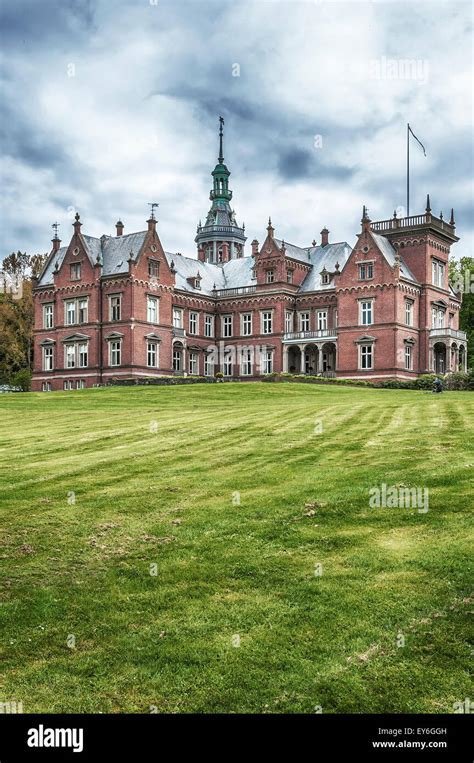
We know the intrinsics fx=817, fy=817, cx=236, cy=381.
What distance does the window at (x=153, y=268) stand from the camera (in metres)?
70.2

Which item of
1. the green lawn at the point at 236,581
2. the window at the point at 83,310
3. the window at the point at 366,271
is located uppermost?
the window at the point at 366,271

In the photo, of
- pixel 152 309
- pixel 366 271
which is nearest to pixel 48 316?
pixel 152 309

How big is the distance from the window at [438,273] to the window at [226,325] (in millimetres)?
19598

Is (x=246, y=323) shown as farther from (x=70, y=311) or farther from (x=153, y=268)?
(x=70, y=311)

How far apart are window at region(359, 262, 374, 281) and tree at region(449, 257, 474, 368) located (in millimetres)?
21666

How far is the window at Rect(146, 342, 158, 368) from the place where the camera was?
70.2 meters

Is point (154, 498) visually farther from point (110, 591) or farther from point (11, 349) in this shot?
point (11, 349)

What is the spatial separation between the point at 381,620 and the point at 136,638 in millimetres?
2969

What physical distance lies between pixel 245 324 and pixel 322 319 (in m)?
7.95

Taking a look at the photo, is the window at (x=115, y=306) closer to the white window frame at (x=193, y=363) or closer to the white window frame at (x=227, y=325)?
the white window frame at (x=193, y=363)

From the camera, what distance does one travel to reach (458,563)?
11.2m

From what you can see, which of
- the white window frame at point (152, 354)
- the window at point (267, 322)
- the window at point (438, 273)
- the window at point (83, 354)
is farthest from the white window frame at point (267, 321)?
the window at point (83, 354)

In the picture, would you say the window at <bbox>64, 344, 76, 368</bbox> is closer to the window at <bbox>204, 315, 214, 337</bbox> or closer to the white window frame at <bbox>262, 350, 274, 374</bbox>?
the window at <bbox>204, 315, 214, 337</bbox>

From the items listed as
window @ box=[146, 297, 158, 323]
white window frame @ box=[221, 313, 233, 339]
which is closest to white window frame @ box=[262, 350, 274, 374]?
white window frame @ box=[221, 313, 233, 339]
